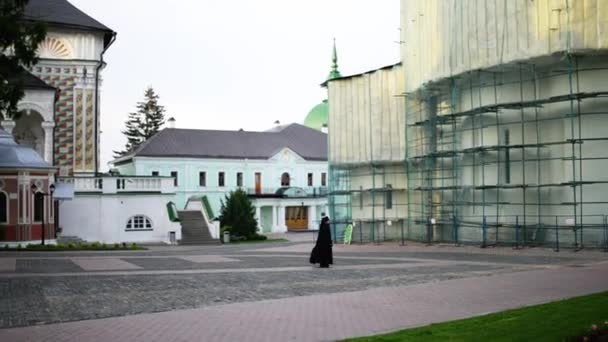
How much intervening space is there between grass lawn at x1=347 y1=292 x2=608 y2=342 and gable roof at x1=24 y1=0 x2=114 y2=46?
126 ft

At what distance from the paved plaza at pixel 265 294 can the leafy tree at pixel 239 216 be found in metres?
25.8

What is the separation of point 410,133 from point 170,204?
1396 cm

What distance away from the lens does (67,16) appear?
1795 inches

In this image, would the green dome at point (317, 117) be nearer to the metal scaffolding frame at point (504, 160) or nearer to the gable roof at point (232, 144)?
the gable roof at point (232, 144)

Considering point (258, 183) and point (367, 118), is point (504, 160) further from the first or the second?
point (258, 183)

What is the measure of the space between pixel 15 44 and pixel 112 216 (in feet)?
86.3

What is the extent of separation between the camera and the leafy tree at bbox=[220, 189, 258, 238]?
50.9 m

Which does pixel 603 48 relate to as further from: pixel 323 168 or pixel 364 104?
pixel 323 168

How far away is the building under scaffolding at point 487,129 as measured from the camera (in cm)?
2708

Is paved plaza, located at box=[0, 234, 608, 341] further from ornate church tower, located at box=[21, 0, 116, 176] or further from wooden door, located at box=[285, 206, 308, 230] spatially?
wooden door, located at box=[285, 206, 308, 230]

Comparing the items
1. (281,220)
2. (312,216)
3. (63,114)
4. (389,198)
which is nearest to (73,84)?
(63,114)

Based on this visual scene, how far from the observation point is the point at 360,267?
72.0 feet

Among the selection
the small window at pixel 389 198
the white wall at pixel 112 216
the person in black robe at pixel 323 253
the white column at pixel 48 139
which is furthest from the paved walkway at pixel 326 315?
the white column at pixel 48 139

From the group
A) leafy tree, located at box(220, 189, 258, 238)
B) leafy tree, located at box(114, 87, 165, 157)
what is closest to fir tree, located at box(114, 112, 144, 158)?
leafy tree, located at box(114, 87, 165, 157)
